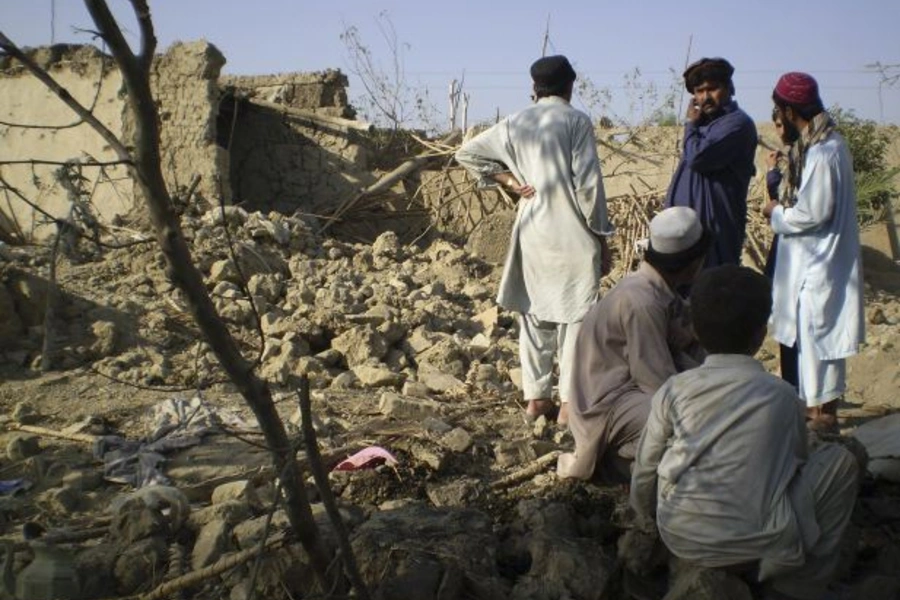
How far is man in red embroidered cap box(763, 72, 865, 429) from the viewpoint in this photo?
4199 mm

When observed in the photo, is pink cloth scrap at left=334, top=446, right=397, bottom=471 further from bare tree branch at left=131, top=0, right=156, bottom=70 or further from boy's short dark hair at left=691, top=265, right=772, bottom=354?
bare tree branch at left=131, top=0, right=156, bottom=70

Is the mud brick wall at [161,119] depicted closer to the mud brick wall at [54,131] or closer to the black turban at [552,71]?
the mud brick wall at [54,131]

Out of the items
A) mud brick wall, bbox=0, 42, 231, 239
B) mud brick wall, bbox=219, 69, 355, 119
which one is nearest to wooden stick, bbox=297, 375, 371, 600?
mud brick wall, bbox=0, 42, 231, 239

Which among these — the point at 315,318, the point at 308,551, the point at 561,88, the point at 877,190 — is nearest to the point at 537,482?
the point at 308,551

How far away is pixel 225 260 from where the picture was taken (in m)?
7.71

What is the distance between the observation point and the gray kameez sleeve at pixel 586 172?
454 cm

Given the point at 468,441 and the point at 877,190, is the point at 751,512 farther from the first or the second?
the point at 877,190

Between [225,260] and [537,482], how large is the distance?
4609 millimetres

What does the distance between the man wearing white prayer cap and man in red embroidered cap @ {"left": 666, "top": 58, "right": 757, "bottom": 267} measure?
910 mm

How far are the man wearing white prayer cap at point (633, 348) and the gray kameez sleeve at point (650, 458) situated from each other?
0.54 m

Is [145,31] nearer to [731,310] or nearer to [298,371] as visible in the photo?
[731,310]

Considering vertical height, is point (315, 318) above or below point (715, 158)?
below

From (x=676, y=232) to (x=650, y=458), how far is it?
0.99 meters

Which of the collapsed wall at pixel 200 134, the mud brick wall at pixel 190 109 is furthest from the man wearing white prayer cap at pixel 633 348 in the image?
the mud brick wall at pixel 190 109
